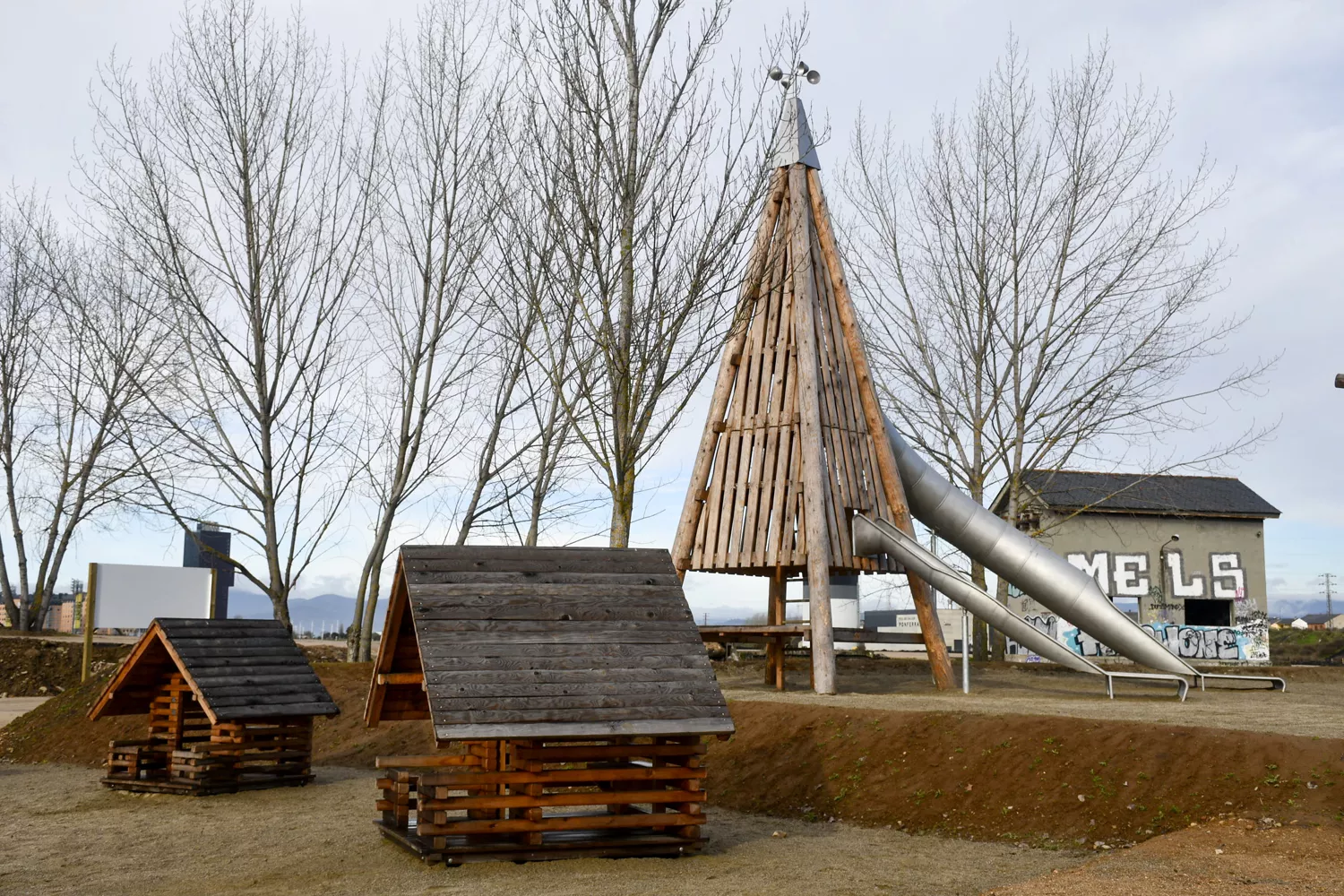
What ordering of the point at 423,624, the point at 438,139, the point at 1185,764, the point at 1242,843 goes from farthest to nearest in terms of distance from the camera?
the point at 438,139 < the point at 1185,764 < the point at 423,624 < the point at 1242,843

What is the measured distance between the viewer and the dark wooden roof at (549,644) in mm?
8562

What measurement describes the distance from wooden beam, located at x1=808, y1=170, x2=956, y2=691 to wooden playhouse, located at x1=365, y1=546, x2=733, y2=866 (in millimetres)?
8538

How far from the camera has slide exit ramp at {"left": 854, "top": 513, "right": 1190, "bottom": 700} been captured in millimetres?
17297

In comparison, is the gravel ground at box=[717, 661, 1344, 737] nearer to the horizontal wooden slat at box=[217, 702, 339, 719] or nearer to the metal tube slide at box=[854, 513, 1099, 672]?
the metal tube slide at box=[854, 513, 1099, 672]

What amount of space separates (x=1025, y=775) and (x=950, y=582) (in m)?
6.85

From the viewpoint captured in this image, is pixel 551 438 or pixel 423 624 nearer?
pixel 423 624

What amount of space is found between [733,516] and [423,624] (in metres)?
9.36

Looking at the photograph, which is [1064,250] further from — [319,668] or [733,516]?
[319,668]

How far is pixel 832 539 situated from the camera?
Result: 56.4 feet

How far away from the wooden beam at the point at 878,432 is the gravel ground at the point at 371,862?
699 centimetres

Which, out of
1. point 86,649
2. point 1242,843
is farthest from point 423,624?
point 86,649

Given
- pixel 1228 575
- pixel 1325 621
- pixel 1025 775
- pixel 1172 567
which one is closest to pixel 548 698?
pixel 1025 775

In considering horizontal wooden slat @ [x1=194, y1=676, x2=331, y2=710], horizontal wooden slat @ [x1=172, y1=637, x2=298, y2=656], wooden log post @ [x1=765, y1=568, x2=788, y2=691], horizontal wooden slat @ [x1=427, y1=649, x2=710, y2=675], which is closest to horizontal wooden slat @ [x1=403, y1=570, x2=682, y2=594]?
horizontal wooden slat @ [x1=427, y1=649, x2=710, y2=675]

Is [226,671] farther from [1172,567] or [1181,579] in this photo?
[1181,579]
